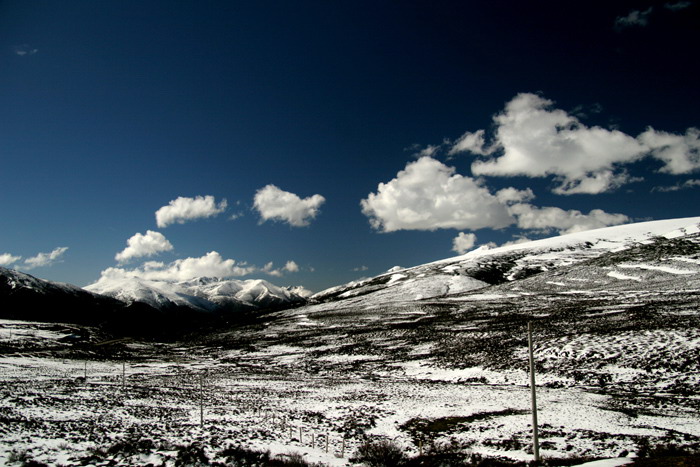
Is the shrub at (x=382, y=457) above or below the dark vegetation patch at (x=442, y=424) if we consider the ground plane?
above

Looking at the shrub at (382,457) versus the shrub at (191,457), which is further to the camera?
the shrub at (382,457)

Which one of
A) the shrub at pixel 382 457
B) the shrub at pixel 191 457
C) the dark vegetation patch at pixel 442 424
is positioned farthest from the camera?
the dark vegetation patch at pixel 442 424

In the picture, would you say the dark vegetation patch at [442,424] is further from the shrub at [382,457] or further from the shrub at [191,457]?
the shrub at [191,457]

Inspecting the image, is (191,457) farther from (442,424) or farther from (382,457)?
(442,424)

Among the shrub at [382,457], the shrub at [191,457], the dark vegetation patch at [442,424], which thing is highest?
the shrub at [191,457]

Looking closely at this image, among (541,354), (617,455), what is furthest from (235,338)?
(617,455)

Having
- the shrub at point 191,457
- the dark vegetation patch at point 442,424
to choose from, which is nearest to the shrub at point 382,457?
the dark vegetation patch at point 442,424

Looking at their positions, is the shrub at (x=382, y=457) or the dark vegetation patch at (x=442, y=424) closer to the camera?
the shrub at (x=382, y=457)

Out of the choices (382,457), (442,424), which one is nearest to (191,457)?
(382,457)

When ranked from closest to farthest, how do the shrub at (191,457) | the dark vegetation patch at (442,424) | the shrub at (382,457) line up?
the shrub at (191,457) < the shrub at (382,457) < the dark vegetation patch at (442,424)

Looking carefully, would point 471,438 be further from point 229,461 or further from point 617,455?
point 229,461

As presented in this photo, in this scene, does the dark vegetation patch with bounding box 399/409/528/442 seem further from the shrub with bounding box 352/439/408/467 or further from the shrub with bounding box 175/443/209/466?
the shrub with bounding box 175/443/209/466

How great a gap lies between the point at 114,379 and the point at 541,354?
179 feet

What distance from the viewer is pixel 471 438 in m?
21.3
